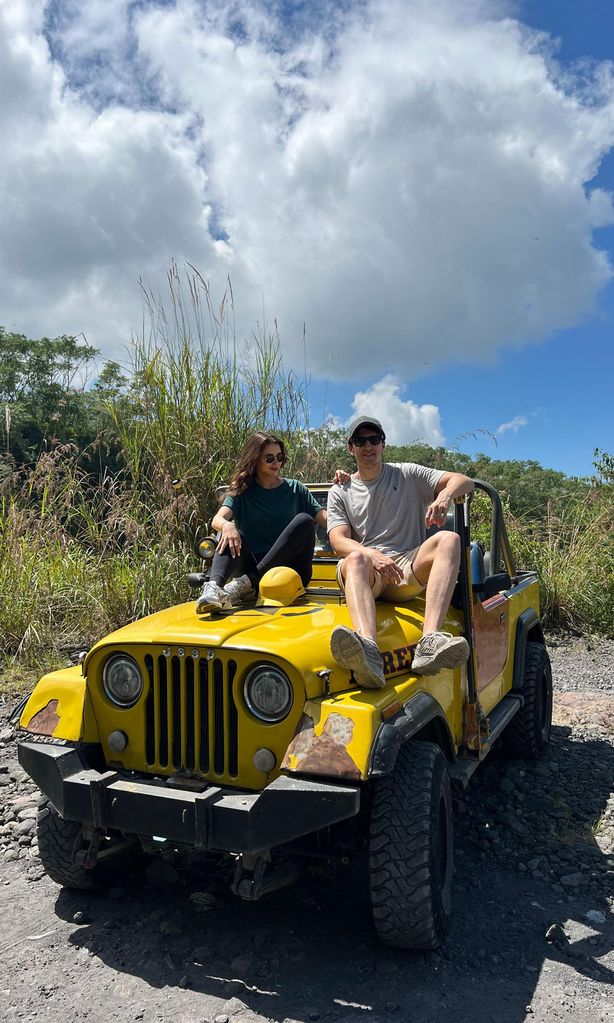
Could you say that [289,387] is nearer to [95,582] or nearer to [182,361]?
[182,361]

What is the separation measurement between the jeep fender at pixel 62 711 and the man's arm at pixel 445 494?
1.77 m

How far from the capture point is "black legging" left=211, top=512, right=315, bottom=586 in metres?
3.91

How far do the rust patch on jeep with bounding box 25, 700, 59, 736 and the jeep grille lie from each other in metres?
0.41

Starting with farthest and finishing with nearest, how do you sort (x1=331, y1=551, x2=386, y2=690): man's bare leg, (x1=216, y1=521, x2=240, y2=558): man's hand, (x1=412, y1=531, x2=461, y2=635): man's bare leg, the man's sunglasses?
the man's sunglasses < (x1=216, y1=521, x2=240, y2=558): man's hand < (x1=412, y1=531, x2=461, y2=635): man's bare leg < (x1=331, y1=551, x2=386, y2=690): man's bare leg

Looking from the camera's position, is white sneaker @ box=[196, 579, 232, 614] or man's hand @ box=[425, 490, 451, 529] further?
man's hand @ box=[425, 490, 451, 529]

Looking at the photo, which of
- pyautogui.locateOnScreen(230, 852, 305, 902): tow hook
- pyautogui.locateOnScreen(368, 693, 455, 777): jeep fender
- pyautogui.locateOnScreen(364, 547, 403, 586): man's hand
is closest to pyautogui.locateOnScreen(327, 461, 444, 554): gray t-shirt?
pyautogui.locateOnScreen(364, 547, 403, 586): man's hand

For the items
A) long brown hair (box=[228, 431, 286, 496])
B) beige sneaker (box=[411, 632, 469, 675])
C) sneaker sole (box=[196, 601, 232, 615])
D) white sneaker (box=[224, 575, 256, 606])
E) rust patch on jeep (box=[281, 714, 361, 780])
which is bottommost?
rust patch on jeep (box=[281, 714, 361, 780])

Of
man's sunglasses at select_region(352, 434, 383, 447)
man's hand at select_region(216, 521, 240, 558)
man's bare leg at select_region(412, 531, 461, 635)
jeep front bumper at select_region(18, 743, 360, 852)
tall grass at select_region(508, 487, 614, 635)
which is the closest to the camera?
jeep front bumper at select_region(18, 743, 360, 852)

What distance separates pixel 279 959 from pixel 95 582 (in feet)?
13.0

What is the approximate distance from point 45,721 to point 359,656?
1.37 meters

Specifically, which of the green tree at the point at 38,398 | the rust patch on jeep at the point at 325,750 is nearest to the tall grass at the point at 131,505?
the green tree at the point at 38,398

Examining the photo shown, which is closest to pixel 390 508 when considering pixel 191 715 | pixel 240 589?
pixel 240 589

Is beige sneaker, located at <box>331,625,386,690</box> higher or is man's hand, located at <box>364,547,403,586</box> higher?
man's hand, located at <box>364,547,403,586</box>

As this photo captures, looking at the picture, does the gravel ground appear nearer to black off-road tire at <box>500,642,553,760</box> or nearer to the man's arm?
black off-road tire at <box>500,642,553,760</box>
